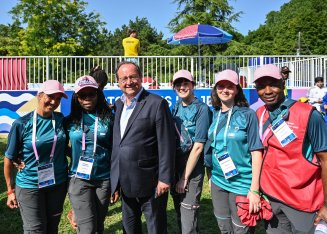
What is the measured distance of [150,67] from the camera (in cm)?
1157

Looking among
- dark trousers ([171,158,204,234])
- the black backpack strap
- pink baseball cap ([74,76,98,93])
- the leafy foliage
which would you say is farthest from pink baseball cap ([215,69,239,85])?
the leafy foliage

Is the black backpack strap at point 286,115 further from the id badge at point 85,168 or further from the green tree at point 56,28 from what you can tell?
the green tree at point 56,28

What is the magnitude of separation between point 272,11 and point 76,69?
74.7m

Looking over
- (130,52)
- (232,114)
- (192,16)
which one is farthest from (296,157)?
(192,16)

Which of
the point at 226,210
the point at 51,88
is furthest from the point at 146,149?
the point at 51,88

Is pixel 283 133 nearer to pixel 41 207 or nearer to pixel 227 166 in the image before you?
pixel 227 166

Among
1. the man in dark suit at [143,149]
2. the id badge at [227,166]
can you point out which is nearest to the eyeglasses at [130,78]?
the man in dark suit at [143,149]

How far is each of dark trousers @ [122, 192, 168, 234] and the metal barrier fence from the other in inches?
315

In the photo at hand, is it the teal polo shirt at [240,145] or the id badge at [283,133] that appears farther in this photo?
the teal polo shirt at [240,145]

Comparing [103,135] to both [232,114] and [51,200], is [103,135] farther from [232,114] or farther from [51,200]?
[232,114]

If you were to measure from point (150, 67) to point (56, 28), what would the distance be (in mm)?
19124

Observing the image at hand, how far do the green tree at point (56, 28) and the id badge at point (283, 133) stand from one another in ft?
85.1

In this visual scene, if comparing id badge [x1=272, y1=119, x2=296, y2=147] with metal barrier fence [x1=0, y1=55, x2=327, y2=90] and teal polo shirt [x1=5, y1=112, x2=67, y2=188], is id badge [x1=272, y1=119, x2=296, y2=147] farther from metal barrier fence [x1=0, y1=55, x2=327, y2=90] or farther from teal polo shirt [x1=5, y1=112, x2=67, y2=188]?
metal barrier fence [x1=0, y1=55, x2=327, y2=90]

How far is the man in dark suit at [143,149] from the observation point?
2.85 m
